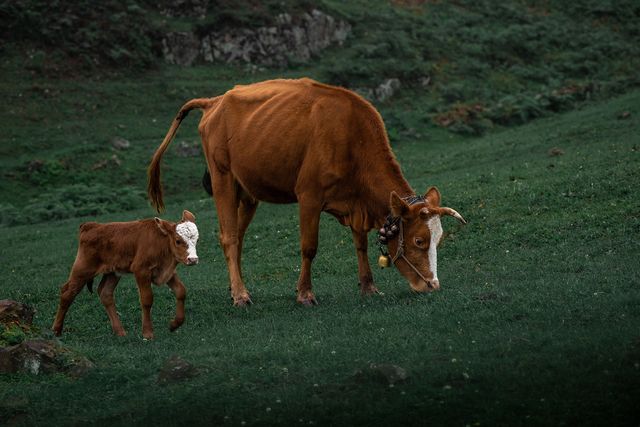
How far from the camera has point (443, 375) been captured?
10.0 m

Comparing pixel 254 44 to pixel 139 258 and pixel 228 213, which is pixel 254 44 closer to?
pixel 228 213

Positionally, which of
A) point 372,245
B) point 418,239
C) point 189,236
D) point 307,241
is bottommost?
point 372,245

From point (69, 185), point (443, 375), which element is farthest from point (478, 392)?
point (69, 185)


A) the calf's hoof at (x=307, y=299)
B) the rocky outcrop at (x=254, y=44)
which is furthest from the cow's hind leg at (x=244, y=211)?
the rocky outcrop at (x=254, y=44)

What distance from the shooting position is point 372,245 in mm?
19875

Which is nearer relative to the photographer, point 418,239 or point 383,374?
point 383,374

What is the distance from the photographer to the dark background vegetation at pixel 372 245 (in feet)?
32.8

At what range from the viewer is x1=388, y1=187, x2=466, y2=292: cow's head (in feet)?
44.4

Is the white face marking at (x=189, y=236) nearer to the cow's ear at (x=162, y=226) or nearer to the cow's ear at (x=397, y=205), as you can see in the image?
the cow's ear at (x=162, y=226)

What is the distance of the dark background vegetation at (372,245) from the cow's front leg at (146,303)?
0.79 ft

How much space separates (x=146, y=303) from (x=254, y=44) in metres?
30.3

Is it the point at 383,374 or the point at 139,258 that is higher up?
the point at 383,374

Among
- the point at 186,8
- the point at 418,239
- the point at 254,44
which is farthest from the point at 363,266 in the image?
the point at 186,8

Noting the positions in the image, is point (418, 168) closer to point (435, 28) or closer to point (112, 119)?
point (112, 119)
